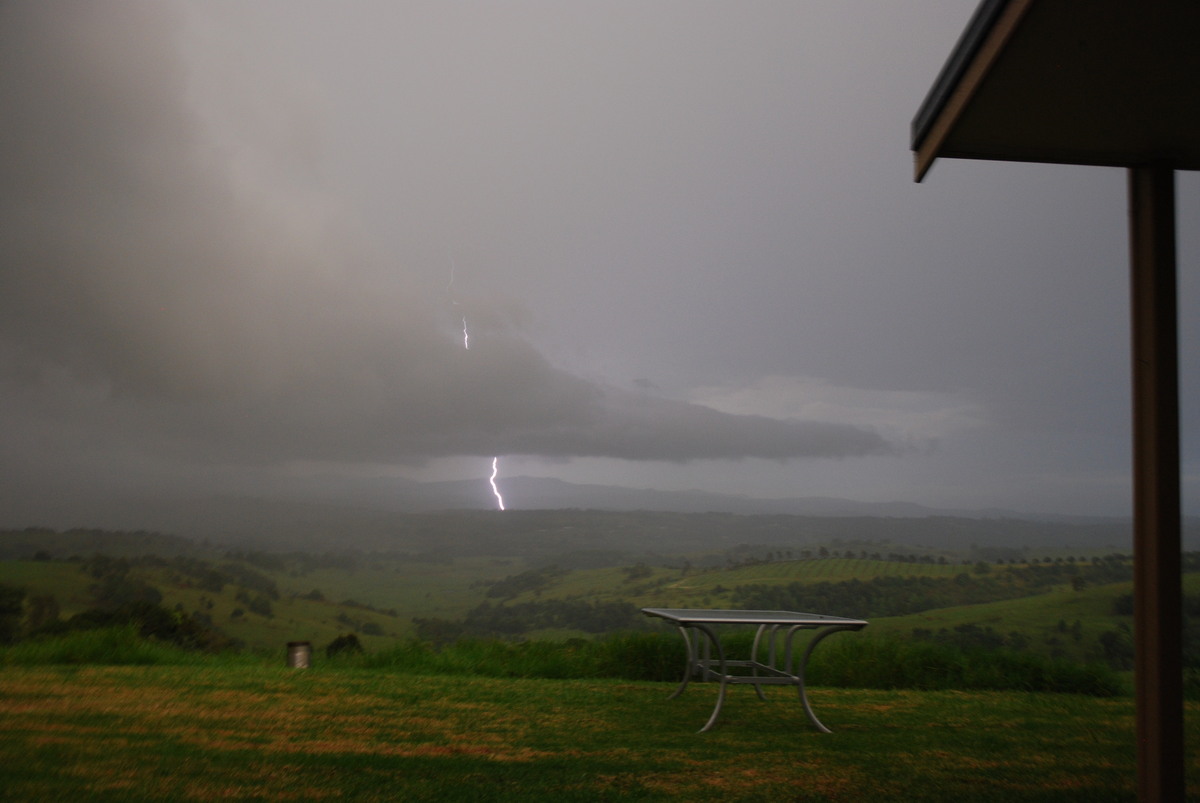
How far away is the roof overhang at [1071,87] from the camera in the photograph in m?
1.88

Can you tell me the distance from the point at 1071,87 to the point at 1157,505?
1.22 m

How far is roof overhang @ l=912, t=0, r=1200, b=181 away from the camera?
74.1 inches

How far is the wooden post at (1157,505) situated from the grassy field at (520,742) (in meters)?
0.63

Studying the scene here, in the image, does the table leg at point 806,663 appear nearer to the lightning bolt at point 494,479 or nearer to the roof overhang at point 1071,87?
the roof overhang at point 1071,87

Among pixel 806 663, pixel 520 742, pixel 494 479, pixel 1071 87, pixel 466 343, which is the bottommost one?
pixel 520 742

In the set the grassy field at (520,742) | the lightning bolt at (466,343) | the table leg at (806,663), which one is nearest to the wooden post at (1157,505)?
the grassy field at (520,742)

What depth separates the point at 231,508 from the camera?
17281mm

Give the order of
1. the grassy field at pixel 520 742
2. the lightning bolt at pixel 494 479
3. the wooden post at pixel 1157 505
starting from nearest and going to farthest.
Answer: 1. the wooden post at pixel 1157 505
2. the grassy field at pixel 520 742
3. the lightning bolt at pixel 494 479

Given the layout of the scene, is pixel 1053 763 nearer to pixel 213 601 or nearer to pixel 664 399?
pixel 213 601

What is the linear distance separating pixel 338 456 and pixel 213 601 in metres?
8.04

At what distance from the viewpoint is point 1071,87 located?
2121 millimetres

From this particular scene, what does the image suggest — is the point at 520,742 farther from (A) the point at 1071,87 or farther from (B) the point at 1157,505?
(A) the point at 1071,87

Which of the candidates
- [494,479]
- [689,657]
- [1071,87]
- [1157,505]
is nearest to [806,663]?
[689,657]

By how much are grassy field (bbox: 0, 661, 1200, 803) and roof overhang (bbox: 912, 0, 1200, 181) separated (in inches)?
86.9
